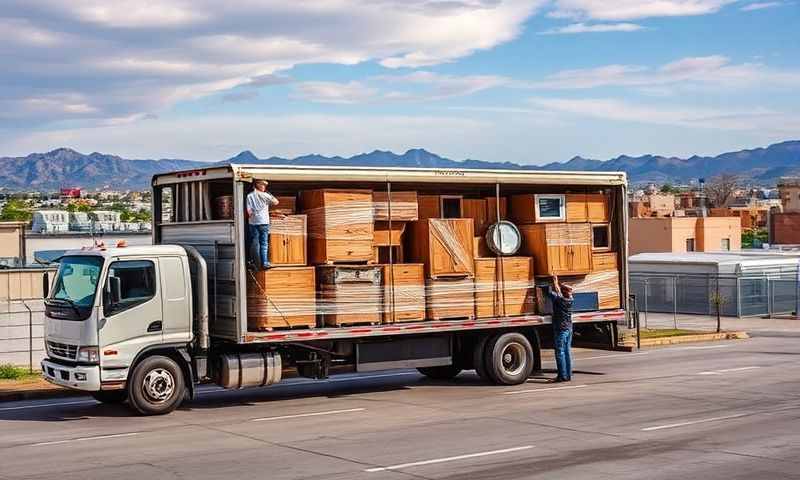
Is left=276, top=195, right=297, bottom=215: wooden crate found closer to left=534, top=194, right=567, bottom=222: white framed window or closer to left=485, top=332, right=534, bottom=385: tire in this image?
left=485, top=332, right=534, bottom=385: tire

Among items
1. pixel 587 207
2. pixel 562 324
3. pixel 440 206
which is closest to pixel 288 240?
pixel 440 206

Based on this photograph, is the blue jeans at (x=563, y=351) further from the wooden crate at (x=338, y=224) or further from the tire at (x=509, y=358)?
the wooden crate at (x=338, y=224)

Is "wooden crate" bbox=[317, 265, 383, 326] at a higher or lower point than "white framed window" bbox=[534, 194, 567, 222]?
lower

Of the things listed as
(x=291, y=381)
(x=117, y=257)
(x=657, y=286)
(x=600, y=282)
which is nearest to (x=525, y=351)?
(x=600, y=282)

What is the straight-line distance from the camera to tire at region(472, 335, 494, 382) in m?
19.5

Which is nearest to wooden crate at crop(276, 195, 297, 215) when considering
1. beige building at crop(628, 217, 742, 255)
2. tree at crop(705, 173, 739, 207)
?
beige building at crop(628, 217, 742, 255)

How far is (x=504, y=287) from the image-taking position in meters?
19.3

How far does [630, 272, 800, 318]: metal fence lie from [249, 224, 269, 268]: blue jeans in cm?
2788

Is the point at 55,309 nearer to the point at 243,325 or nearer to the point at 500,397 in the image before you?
the point at 243,325

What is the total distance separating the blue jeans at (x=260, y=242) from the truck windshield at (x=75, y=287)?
2.27 m

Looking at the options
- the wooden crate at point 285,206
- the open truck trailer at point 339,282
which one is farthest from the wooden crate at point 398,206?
the wooden crate at point 285,206

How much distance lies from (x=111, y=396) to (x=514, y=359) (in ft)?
23.6

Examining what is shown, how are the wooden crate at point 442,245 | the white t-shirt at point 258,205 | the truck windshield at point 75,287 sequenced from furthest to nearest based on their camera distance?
the wooden crate at point 442,245
the white t-shirt at point 258,205
the truck windshield at point 75,287

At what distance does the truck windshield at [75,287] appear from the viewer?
15.9 m
